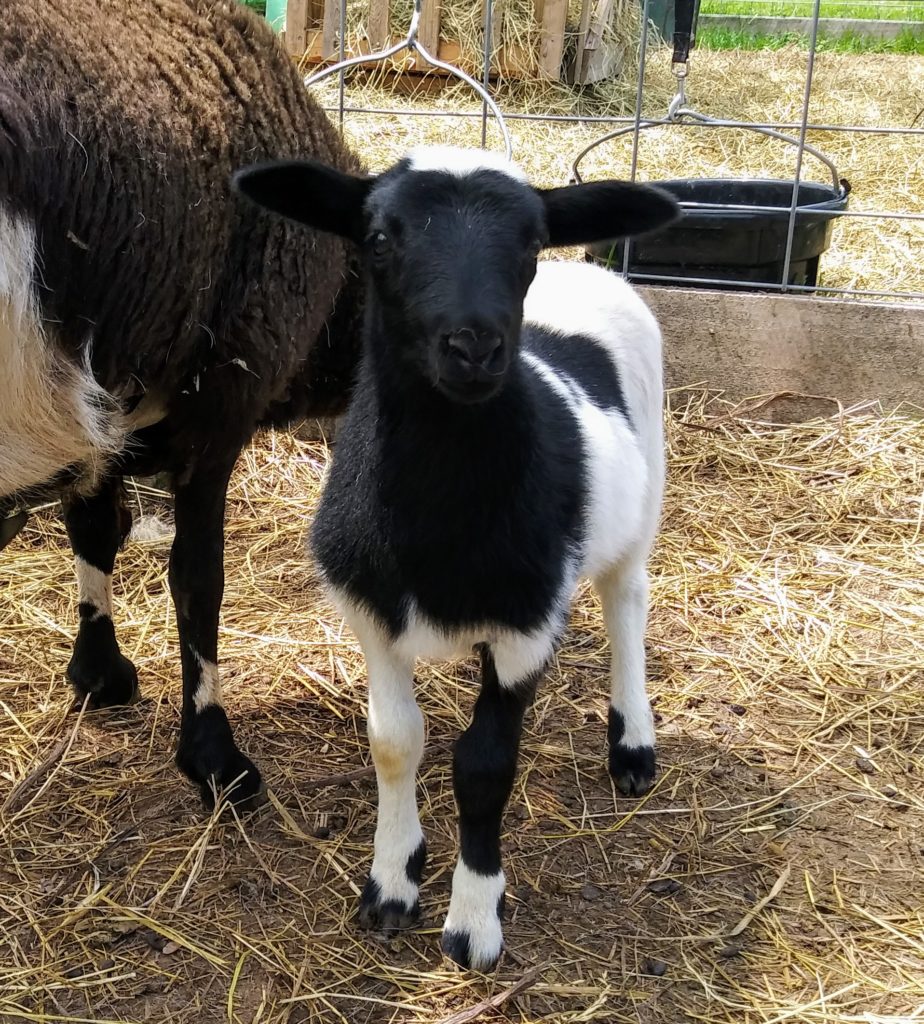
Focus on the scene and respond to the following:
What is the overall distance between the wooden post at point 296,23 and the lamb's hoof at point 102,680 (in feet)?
21.2

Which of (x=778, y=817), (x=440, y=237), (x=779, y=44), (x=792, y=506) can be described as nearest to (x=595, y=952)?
(x=778, y=817)

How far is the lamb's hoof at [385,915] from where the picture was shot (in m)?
2.58

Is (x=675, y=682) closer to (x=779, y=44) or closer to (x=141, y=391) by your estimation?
(x=141, y=391)

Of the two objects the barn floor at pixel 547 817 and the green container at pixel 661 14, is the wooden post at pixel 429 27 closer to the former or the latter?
the green container at pixel 661 14

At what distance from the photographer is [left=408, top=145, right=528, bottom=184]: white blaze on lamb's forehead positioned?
7.77ft

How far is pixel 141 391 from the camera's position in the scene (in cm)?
264

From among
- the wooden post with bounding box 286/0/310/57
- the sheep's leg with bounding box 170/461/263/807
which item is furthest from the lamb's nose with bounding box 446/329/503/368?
the wooden post with bounding box 286/0/310/57

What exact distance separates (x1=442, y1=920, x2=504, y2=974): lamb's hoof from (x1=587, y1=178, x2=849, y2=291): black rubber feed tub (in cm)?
338

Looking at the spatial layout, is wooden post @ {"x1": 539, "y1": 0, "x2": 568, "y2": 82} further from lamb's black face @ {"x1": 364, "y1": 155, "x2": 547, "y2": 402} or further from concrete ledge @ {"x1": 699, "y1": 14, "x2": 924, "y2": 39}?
lamb's black face @ {"x1": 364, "y1": 155, "x2": 547, "y2": 402}

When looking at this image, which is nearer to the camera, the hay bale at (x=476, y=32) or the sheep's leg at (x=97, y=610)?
the sheep's leg at (x=97, y=610)

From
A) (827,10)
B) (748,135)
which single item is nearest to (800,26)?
(827,10)

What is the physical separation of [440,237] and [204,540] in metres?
1.18

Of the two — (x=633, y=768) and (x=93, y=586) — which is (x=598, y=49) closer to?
(x=93, y=586)

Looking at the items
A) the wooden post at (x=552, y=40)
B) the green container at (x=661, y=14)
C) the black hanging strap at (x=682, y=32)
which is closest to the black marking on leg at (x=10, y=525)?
the black hanging strap at (x=682, y=32)
